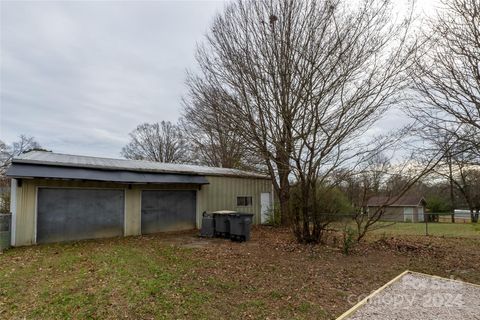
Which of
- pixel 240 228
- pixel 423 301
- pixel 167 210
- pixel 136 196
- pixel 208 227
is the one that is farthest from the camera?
pixel 167 210

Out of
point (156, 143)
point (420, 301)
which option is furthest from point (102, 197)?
point (156, 143)

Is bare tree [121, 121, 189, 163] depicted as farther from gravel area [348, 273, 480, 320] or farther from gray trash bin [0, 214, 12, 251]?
gravel area [348, 273, 480, 320]

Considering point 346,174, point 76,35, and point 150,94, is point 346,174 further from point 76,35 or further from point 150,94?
point 150,94

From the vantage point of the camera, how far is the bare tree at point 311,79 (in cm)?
914

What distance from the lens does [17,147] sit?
28234mm

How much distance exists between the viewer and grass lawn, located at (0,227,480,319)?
4.46m

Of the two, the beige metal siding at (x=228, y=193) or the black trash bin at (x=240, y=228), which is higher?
the beige metal siding at (x=228, y=193)

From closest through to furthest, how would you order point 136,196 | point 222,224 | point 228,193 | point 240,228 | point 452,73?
point 452,73
point 240,228
point 222,224
point 136,196
point 228,193

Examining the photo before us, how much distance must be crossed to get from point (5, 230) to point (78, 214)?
6.95 feet

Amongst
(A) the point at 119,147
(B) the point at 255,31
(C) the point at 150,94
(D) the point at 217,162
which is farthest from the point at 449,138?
(A) the point at 119,147

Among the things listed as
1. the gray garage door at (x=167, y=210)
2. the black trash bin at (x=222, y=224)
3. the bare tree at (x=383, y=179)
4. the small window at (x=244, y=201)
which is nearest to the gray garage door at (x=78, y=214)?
the gray garage door at (x=167, y=210)

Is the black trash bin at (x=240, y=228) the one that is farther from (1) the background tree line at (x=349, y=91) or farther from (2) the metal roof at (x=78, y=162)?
(2) the metal roof at (x=78, y=162)

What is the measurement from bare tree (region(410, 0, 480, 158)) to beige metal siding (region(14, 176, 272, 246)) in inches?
373

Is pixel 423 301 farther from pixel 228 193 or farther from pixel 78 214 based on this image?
pixel 228 193
